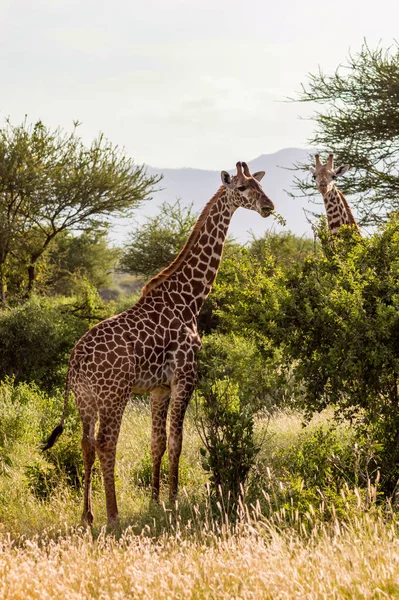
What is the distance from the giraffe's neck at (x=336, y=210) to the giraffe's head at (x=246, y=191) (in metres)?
3.68

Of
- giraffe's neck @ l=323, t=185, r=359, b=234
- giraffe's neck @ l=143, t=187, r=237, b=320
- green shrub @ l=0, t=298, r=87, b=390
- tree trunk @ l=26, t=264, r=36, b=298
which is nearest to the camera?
giraffe's neck @ l=143, t=187, r=237, b=320

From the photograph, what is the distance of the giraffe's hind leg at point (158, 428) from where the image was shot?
831cm

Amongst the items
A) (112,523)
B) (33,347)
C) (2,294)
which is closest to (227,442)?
(112,523)

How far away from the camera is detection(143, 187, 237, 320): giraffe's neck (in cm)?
838

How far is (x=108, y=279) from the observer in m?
34.0

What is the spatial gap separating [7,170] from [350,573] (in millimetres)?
Answer: 20187

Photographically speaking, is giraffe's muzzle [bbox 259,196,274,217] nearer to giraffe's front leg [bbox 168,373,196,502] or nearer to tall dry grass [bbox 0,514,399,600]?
giraffe's front leg [bbox 168,373,196,502]

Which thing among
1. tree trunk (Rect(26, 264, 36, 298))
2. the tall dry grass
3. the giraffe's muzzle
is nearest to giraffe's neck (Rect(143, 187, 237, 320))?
the giraffe's muzzle

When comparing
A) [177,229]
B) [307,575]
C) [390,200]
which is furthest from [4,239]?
[307,575]

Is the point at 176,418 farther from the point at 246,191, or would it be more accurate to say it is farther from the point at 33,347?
the point at 33,347

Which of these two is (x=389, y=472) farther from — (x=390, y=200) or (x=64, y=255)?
(x=64, y=255)

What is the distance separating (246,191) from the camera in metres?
8.52

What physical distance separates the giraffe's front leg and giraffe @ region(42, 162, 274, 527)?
0.03ft

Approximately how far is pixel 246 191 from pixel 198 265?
38.1 inches
